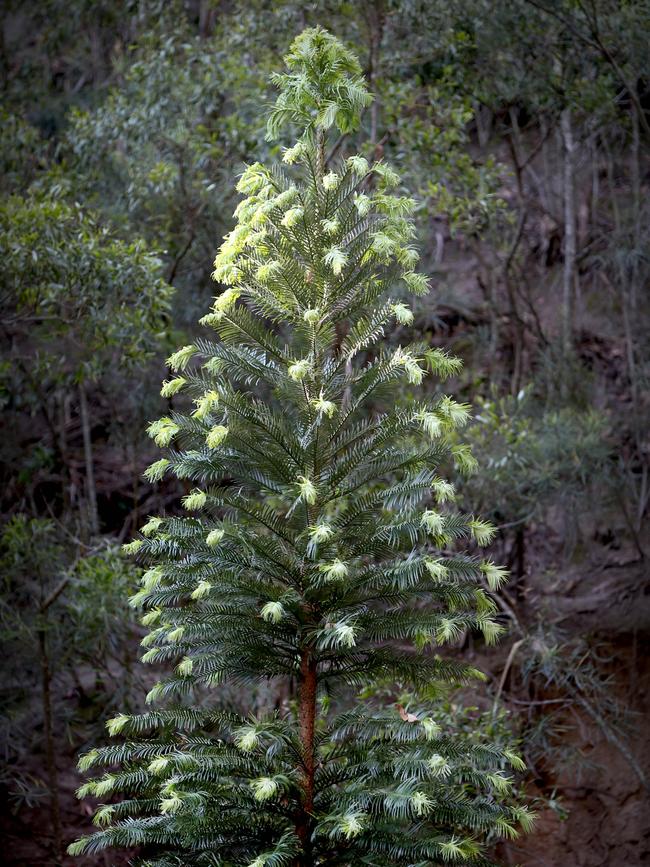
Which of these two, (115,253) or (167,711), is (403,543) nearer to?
(167,711)

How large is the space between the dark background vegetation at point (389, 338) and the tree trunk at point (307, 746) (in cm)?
309

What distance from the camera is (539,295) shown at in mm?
17297

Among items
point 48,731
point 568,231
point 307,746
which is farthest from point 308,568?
point 568,231

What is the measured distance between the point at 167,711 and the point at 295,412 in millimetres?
2404

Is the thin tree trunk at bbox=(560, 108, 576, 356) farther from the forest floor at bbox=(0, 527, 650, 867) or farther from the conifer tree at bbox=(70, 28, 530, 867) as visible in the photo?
the conifer tree at bbox=(70, 28, 530, 867)

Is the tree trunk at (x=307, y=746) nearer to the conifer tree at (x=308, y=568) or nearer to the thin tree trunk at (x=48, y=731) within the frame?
the conifer tree at (x=308, y=568)

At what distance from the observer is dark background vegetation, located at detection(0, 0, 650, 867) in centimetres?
1034

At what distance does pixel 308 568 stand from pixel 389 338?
8530mm

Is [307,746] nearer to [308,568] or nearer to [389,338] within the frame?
[308,568]

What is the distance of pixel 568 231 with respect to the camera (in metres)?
15.4

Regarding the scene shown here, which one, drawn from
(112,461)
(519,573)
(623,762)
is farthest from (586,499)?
(112,461)

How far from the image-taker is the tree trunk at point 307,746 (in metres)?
6.30

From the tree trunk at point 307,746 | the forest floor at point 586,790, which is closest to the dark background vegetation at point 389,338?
the forest floor at point 586,790

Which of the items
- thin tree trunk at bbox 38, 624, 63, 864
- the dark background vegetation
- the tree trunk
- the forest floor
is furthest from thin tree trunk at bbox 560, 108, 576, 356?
the tree trunk
